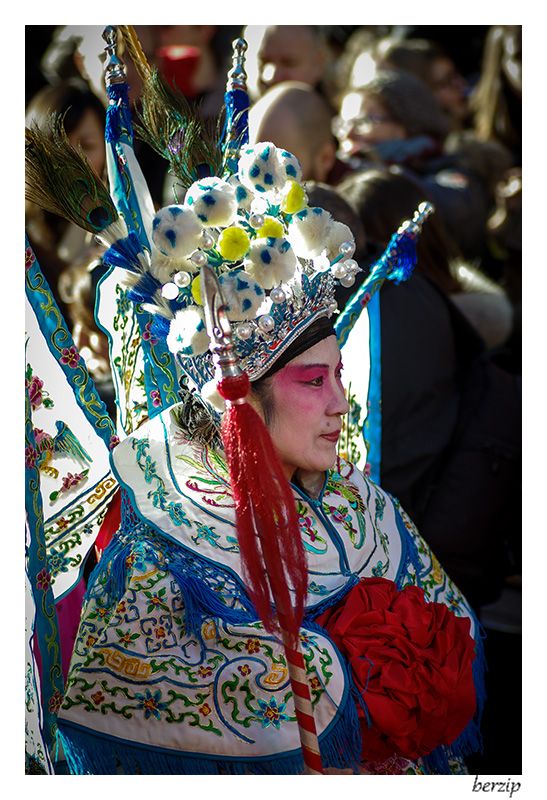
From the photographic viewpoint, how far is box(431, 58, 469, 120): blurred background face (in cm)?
688

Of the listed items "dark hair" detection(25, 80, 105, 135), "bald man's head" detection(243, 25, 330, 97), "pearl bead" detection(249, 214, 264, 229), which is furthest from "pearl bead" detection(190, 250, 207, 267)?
"bald man's head" detection(243, 25, 330, 97)

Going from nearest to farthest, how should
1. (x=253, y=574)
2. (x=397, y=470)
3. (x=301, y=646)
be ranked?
1. (x=253, y=574)
2. (x=301, y=646)
3. (x=397, y=470)

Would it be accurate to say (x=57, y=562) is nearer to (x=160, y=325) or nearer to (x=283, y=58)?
(x=160, y=325)

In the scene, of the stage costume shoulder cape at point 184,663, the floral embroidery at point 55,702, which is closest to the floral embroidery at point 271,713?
the stage costume shoulder cape at point 184,663

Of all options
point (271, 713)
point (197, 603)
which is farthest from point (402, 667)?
point (197, 603)

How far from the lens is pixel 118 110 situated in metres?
2.48

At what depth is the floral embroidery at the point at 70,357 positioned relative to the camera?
2.60m

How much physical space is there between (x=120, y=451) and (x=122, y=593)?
1.09ft

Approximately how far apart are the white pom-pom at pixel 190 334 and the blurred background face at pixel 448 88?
4960 mm

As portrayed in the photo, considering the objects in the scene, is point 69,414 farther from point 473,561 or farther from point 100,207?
point 473,561

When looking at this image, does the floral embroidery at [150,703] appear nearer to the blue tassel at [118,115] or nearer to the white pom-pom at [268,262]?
the white pom-pom at [268,262]

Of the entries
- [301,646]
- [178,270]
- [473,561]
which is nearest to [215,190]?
[178,270]

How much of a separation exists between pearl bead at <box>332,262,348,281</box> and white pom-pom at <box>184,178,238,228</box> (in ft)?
0.89

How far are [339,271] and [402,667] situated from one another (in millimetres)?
899
